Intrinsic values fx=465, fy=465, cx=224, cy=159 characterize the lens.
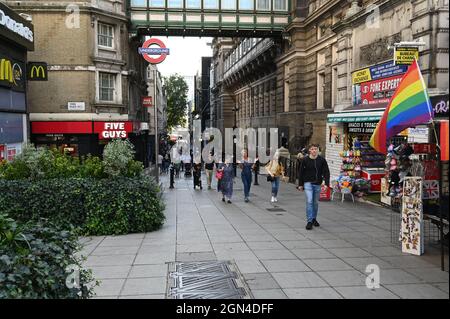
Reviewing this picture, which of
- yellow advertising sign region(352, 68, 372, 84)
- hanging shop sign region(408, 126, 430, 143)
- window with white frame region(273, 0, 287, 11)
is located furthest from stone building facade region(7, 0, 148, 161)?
hanging shop sign region(408, 126, 430, 143)

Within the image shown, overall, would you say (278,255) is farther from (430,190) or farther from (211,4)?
(211,4)

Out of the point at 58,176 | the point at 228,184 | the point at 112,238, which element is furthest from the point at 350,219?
the point at 58,176

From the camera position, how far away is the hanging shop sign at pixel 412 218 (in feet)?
24.4

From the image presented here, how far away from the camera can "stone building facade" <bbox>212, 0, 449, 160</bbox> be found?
12.8 meters

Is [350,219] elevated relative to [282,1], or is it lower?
lower

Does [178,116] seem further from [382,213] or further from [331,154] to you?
[382,213]

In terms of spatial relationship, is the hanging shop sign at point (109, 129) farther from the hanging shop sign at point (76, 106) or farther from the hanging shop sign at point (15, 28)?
the hanging shop sign at point (15, 28)

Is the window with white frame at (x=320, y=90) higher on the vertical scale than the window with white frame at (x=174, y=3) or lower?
lower

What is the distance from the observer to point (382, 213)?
41.2 ft

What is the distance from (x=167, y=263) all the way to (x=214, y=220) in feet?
13.9

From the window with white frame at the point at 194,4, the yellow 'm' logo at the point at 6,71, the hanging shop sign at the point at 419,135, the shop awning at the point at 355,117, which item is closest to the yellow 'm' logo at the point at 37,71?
the yellow 'm' logo at the point at 6,71

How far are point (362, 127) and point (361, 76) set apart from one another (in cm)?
192

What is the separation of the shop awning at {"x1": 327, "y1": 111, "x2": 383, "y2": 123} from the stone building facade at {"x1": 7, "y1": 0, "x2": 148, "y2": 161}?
42.1 feet

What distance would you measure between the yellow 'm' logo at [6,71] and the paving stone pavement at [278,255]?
353 inches
